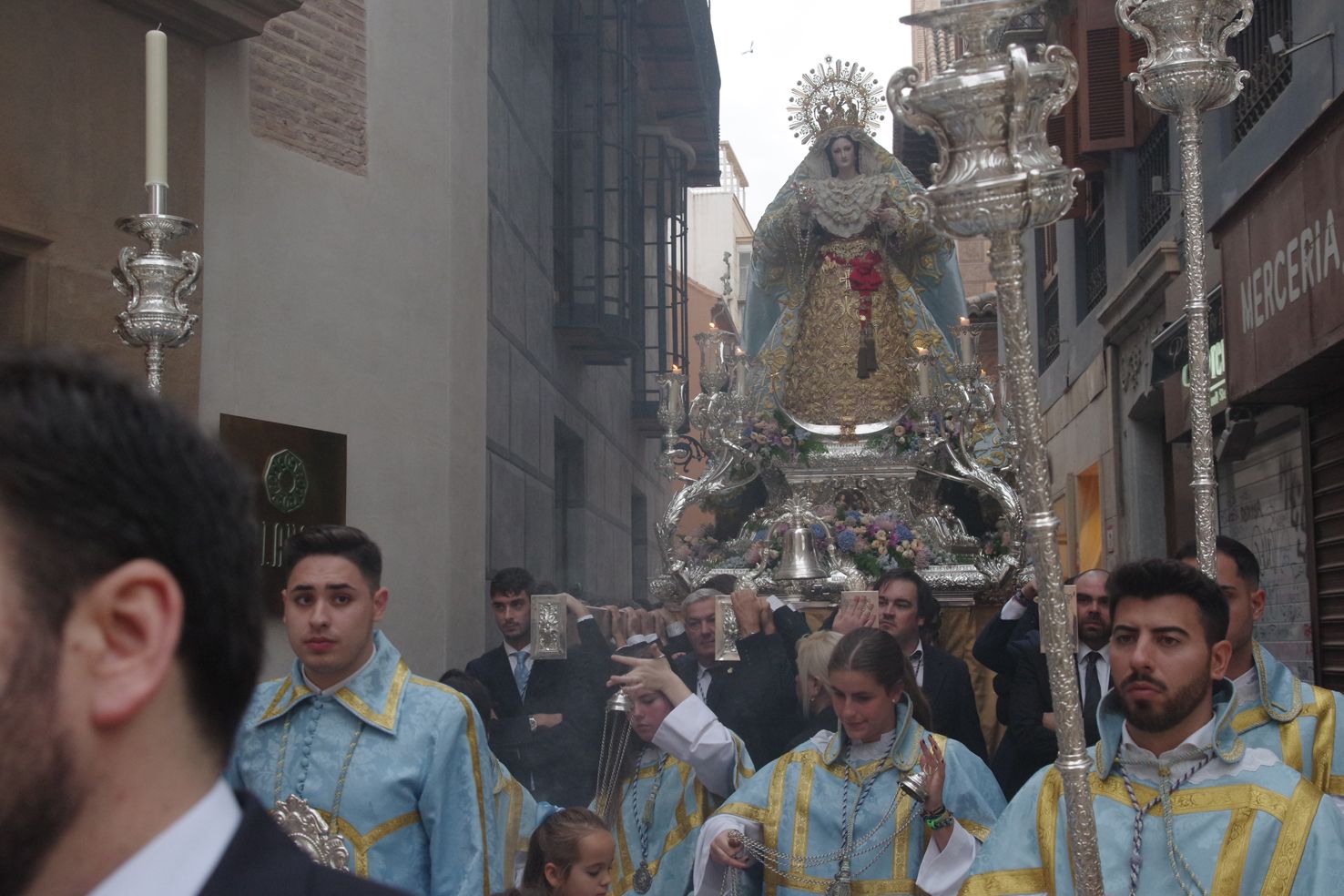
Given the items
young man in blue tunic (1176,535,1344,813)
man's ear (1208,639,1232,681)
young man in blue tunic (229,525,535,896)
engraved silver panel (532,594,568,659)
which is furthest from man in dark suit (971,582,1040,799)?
young man in blue tunic (229,525,535,896)

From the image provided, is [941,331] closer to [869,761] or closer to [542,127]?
[542,127]

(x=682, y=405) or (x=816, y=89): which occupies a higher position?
(x=816, y=89)

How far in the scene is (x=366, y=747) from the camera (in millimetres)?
3652

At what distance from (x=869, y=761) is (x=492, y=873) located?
1.13 m

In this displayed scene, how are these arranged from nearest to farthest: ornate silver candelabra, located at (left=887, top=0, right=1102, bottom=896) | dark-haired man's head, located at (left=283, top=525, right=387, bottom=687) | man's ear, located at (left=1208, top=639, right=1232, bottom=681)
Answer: ornate silver candelabra, located at (left=887, top=0, right=1102, bottom=896)
man's ear, located at (left=1208, top=639, right=1232, bottom=681)
dark-haired man's head, located at (left=283, top=525, right=387, bottom=687)

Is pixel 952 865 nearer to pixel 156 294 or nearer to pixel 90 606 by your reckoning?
pixel 156 294

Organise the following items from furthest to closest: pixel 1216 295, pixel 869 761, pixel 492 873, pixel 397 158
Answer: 1. pixel 1216 295
2. pixel 397 158
3. pixel 869 761
4. pixel 492 873

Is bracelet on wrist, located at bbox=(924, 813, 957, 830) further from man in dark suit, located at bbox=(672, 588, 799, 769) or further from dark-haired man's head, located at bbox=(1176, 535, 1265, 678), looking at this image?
man in dark suit, located at bbox=(672, 588, 799, 769)

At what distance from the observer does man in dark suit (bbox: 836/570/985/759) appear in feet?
18.8

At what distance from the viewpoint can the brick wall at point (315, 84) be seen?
7965mm

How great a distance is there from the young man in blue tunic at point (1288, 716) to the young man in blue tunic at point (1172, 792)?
0.95 ft

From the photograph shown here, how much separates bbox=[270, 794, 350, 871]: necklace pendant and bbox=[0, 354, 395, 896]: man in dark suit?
A: 2.42 metres

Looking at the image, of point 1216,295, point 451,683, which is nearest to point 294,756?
point 451,683

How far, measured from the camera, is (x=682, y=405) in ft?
34.3
